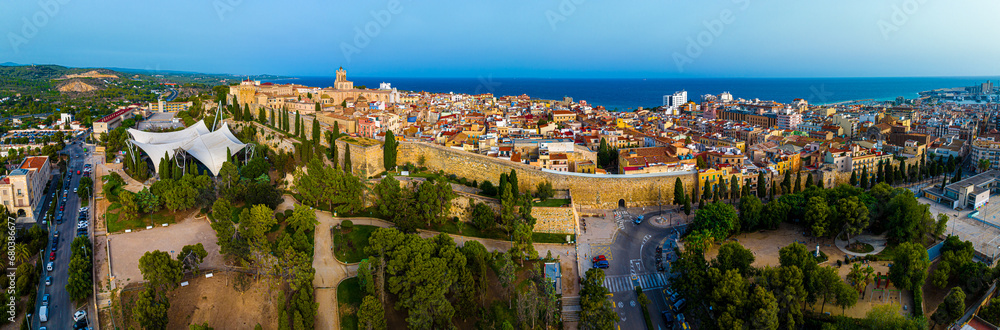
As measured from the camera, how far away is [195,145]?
26.0m

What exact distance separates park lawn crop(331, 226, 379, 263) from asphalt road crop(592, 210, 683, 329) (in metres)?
7.41

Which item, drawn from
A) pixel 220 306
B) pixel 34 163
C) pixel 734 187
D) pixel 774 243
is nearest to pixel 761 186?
pixel 734 187

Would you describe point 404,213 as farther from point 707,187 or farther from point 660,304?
point 707,187

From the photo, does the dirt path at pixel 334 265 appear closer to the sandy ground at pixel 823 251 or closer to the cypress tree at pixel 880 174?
the sandy ground at pixel 823 251

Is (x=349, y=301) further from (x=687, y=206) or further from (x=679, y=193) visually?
(x=679, y=193)

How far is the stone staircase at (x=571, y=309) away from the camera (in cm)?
1427

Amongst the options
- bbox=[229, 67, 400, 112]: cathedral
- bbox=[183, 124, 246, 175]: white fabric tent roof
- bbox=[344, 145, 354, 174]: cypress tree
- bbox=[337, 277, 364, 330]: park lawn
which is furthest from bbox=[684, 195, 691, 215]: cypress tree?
bbox=[229, 67, 400, 112]: cathedral

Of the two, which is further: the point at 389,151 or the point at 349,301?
the point at 389,151

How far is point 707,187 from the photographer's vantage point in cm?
2195

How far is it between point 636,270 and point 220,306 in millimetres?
11602

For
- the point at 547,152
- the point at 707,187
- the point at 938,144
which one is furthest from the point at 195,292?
the point at 938,144

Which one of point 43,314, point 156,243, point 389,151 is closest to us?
point 43,314

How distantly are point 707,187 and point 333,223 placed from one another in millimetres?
14461

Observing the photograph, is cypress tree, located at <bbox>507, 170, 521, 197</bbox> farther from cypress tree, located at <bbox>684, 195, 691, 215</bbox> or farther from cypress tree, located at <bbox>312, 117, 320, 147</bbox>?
cypress tree, located at <bbox>312, 117, 320, 147</bbox>
